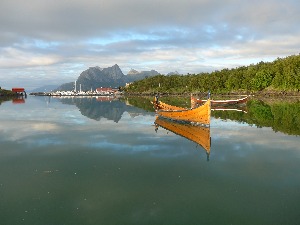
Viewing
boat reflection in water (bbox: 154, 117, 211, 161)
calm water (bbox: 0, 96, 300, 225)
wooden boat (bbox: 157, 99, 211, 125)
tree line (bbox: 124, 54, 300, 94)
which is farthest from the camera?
tree line (bbox: 124, 54, 300, 94)

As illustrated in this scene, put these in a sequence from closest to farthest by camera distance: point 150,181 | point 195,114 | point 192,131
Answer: point 150,181 → point 192,131 → point 195,114

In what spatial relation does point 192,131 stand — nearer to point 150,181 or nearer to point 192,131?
point 192,131

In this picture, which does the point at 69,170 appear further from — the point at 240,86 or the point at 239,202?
the point at 240,86

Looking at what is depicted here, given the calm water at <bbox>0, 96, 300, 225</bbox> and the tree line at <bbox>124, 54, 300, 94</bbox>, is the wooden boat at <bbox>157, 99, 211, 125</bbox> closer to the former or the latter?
the calm water at <bbox>0, 96, 300, 225</bbox>

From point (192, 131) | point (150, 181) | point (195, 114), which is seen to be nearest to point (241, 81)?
point (195, 114)

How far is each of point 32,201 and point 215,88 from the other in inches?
5050

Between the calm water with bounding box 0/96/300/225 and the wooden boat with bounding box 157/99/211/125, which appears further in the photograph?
the wooden boat with bounding box 157/99/211/125

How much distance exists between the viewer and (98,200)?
1345 cm

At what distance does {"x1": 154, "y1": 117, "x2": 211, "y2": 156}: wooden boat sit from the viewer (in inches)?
1056

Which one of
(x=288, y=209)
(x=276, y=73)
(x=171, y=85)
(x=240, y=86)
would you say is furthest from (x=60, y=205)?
(x=171, y=85)

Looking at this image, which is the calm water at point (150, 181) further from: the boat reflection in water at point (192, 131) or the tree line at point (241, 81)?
the tree line at point (241, 81)

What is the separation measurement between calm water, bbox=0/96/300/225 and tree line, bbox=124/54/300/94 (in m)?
85.6

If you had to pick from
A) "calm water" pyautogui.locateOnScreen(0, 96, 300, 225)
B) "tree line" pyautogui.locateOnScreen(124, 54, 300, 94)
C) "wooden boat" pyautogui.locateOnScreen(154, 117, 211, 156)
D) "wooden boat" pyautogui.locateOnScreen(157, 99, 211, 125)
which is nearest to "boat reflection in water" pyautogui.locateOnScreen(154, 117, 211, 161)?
"wooden boat" pyautogui.locateOnScreen(154, 117, 211, 156)

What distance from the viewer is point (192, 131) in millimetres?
32625
